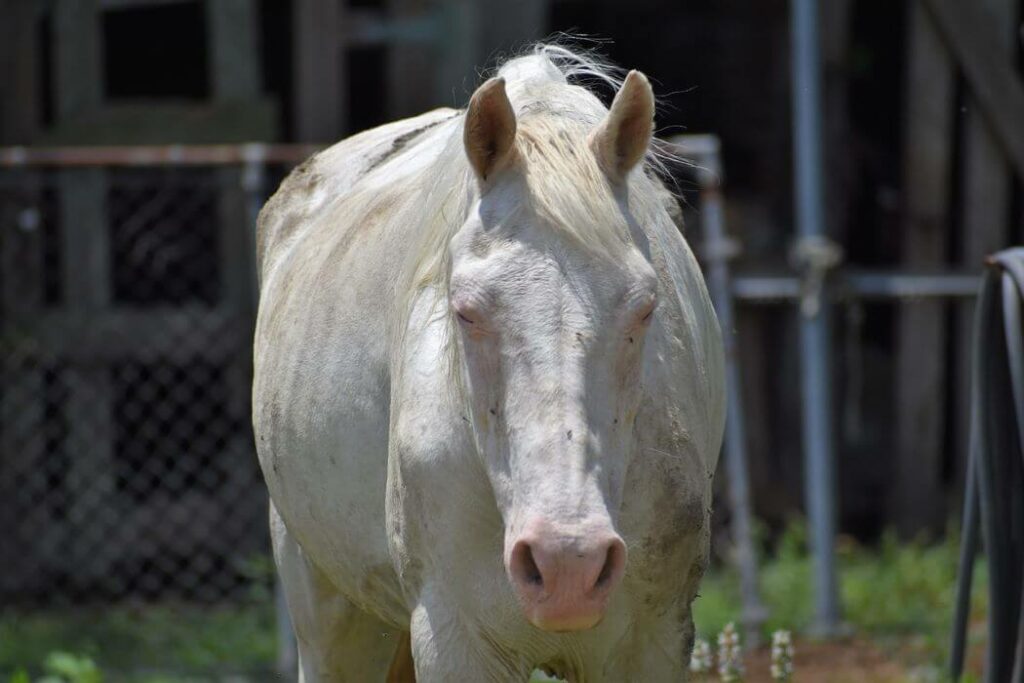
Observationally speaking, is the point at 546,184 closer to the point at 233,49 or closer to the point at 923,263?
the point at 233,49

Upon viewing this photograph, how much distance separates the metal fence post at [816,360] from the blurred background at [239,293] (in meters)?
0.09

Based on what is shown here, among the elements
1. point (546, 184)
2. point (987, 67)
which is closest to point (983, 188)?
point (987, 67)

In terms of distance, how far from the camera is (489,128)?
→ 8.17 feet

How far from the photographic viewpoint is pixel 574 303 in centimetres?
235

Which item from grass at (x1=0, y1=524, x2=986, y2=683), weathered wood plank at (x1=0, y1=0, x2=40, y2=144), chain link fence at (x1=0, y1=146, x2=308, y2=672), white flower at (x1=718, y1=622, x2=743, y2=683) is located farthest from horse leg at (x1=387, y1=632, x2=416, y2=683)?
weathered wood plank at (x1=0, y1=0, x2=40, y2=144)

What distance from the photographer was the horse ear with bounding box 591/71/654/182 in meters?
2.50

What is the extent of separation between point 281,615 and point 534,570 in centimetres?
337

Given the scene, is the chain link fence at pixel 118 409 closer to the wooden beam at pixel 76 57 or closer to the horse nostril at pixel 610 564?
the wooden beam at pixel 76 57

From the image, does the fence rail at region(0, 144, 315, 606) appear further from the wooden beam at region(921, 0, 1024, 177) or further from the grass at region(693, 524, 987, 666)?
the wooden beam at region(921, 0, 1024, 177)

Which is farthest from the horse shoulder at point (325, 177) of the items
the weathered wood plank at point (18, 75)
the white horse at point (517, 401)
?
the weathered wood plank at point (18, 75)

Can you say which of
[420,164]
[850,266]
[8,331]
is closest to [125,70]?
[8,331]

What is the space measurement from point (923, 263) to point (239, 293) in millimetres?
3070

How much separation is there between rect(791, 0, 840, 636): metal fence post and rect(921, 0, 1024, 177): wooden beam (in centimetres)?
104

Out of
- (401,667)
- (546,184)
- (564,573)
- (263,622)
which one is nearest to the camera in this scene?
(564,573)
